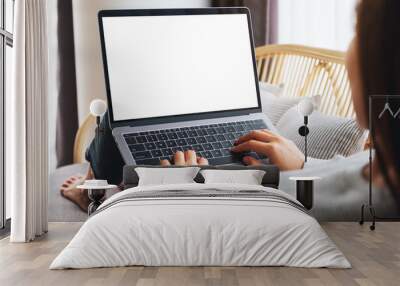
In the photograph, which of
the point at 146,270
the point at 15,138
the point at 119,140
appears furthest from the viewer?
the point at 119,140

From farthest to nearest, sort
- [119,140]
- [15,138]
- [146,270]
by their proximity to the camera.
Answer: [119,140] → [15,138] → [146,270]

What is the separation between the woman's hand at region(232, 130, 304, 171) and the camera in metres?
6.94

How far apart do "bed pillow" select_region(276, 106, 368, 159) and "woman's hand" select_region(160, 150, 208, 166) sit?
3.12 feet

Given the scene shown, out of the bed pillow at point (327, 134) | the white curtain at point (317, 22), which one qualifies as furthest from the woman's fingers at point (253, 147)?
the white curtain at point (317, 22)

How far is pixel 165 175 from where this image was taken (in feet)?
21.0

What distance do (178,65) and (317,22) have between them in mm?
1668

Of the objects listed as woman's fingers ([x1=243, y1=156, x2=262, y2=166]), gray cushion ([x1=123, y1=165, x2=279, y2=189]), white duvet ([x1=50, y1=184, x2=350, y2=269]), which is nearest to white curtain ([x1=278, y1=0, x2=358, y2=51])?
woman's fingers ([x1=243, y1=156, x2=262, y2=166])

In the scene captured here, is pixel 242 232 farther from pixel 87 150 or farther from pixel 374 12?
pixel 374 12

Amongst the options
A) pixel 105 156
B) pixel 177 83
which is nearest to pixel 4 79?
pixel 105 156

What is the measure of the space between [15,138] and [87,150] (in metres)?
1.47

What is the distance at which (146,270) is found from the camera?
431 centimetres

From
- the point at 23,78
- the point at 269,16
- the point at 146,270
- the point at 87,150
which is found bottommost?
the point at 146,270

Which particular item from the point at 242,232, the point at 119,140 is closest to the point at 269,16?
the point at 119,140

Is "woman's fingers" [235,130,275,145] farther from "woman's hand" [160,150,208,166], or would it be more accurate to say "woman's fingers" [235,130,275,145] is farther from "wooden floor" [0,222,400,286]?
"wooden floor" [0,222,400,286]
